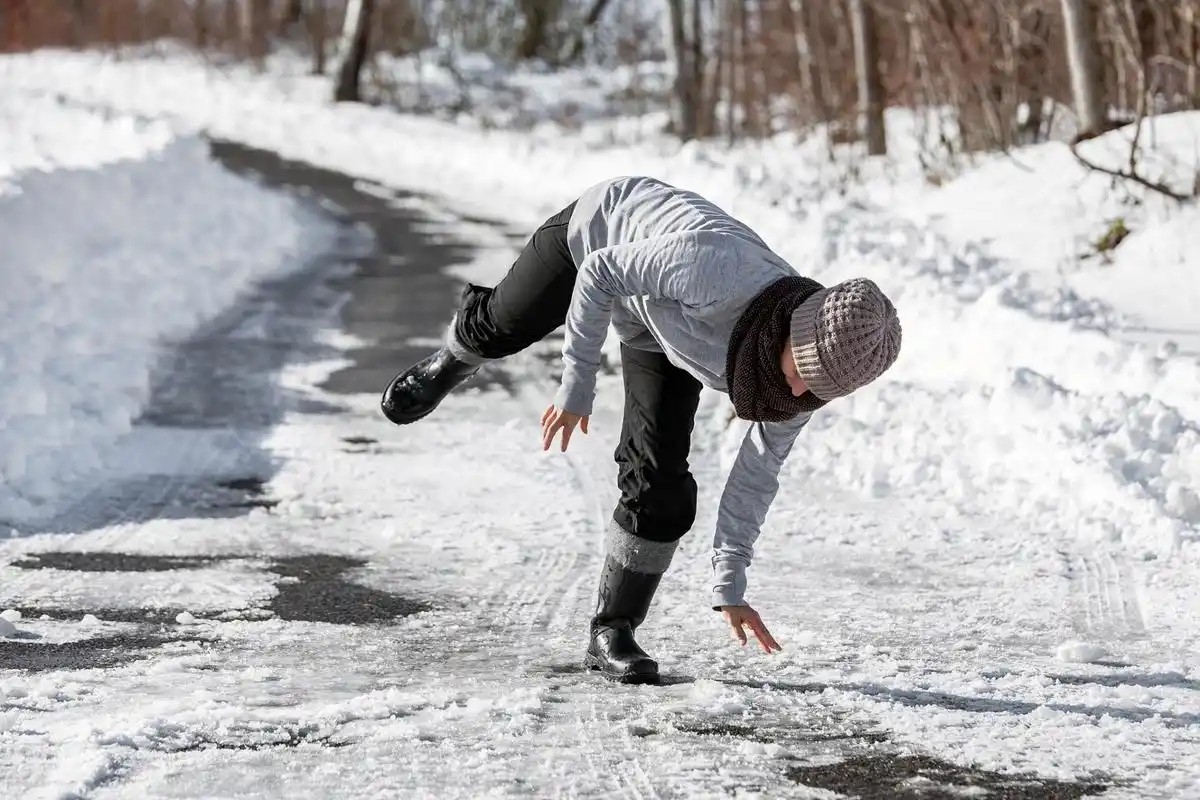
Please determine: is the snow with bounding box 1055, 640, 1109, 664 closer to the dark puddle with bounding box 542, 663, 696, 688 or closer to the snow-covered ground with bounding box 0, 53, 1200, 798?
the snow-covered ground with bounding box 0, 53, 1200, 798

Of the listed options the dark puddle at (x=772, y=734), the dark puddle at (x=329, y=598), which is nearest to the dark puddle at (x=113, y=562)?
the dark puddle at (x=329, y=598)

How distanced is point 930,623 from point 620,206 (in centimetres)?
172

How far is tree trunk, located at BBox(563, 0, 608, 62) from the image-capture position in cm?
4119

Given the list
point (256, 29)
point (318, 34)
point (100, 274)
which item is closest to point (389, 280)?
point (100, 274)

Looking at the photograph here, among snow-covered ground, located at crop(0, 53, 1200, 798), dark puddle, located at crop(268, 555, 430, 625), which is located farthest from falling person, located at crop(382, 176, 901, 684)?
dark puddle, located at crop(268, 555, 430, 625)

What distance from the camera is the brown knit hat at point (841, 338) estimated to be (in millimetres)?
3623

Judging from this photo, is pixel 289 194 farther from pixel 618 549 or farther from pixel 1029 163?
pixel 618 549

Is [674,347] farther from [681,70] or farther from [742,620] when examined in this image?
[681,70]

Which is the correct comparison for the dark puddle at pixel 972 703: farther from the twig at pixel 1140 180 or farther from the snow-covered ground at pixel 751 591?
the twig at pixel 1140 180

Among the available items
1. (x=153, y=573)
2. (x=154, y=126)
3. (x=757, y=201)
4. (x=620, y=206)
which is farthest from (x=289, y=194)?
(x=620, y=206)

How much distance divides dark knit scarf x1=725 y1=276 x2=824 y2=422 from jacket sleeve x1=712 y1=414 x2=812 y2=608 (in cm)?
31

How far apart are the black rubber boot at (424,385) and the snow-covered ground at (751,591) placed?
57 cm

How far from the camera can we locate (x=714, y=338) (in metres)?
3.97

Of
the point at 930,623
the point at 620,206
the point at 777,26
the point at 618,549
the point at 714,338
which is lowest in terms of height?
the point at 930,623
